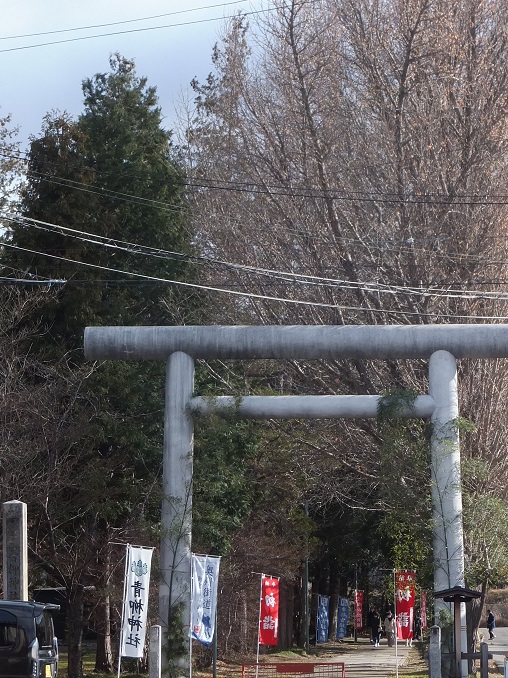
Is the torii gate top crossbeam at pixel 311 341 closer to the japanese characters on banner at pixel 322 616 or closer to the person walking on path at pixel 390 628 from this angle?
the japanese characters on banner at pixel 322 616

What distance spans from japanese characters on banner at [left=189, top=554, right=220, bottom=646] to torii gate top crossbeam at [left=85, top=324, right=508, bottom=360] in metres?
3.48

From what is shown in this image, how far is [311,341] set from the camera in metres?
16.2

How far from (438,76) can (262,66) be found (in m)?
3.84

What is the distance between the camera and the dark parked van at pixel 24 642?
1237 centimetres

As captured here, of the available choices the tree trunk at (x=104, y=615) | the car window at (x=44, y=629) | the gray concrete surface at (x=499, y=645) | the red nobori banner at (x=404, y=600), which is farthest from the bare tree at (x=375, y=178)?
the gray concrete surface at (x=499, y=645)

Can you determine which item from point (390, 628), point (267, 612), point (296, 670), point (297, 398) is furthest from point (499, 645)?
point (297, 398)

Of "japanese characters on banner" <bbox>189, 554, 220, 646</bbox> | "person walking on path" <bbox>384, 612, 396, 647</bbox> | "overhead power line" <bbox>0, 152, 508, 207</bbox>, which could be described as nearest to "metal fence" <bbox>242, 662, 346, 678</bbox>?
"japanese characters on banner" <bbox>189, 554, 220, 646</bbox>

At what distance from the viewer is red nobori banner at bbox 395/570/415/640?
2134 centimetres

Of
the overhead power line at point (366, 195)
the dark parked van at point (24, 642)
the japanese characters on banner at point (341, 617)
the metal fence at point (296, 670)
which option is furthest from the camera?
the japanese characters on banner at point (341, 617)

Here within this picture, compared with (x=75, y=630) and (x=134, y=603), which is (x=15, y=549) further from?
(x=75, y=630)

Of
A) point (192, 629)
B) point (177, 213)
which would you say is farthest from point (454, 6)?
point (192, 629)

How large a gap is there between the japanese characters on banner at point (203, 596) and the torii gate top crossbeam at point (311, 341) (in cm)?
348

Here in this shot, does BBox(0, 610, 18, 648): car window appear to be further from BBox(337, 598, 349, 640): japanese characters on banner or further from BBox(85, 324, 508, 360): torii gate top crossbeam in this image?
BBox(337, 598, 349, 640): japanese characters on banner

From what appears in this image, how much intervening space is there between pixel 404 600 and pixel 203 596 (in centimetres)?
805
